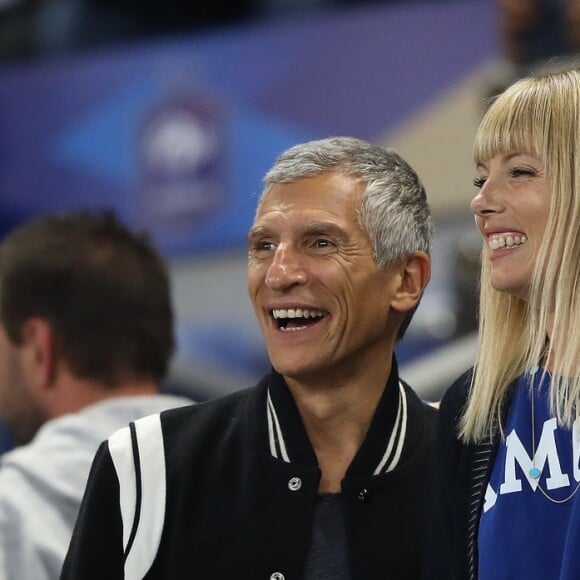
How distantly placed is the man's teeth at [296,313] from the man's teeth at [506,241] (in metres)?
0.39

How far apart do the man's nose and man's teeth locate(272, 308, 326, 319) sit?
4 centimetres

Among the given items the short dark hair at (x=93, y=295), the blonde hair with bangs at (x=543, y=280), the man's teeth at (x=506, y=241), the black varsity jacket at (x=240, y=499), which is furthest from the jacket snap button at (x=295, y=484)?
the short dark hair at (x=93, y=295)

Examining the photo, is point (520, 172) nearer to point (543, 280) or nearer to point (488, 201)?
point (488, 201)

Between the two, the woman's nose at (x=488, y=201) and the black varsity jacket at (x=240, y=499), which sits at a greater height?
the woman's nose at (x=488, y=201)

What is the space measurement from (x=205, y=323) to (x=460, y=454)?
400 cm

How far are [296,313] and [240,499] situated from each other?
1.07 ft

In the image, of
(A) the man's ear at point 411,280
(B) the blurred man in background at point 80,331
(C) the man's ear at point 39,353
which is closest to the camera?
→ (A) the man's ear at point 411,280

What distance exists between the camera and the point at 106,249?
119 inches

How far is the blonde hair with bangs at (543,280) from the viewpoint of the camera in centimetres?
192

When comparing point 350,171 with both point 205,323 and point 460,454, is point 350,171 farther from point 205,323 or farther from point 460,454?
point 205,323

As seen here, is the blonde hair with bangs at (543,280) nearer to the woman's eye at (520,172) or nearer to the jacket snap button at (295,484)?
the woman's eye at (520,172)

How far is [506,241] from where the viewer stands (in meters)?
1.98

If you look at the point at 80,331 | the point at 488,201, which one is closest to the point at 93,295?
the point at 80,331

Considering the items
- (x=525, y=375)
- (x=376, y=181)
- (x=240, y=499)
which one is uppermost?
(x=376, y=181)
